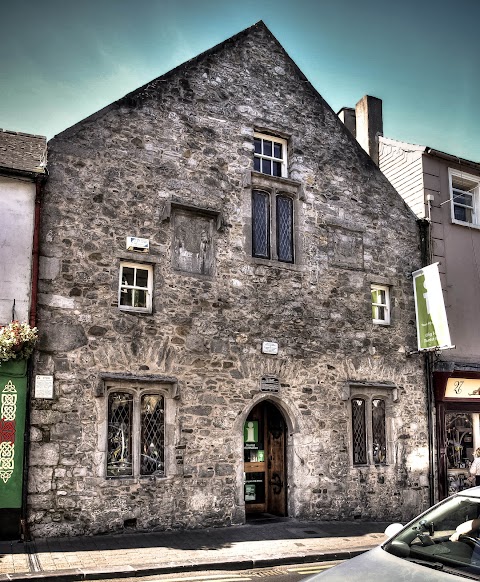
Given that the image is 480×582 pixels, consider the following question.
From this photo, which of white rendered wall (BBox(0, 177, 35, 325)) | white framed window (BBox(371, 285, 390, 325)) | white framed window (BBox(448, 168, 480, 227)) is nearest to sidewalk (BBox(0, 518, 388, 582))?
white rendered wall (BBox(0, 177, 35, 325))

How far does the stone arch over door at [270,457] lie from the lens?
13633 millimetres

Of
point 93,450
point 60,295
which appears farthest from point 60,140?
point 93,450

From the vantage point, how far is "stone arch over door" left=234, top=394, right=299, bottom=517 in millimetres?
13633

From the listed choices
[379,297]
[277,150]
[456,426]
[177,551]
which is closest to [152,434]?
[177,551]

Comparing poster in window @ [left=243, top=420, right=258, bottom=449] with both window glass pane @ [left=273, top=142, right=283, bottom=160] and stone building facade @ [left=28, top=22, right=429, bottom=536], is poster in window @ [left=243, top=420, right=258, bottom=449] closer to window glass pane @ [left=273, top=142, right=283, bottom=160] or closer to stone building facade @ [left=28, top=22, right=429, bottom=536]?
stone building facade @ [left=28, top=22, right=429, bottom=536]

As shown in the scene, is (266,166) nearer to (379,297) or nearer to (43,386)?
(379,297)

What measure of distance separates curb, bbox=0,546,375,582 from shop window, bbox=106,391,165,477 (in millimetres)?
2985

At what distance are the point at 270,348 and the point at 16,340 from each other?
541cm

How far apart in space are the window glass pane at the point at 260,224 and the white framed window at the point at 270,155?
71 centimetres

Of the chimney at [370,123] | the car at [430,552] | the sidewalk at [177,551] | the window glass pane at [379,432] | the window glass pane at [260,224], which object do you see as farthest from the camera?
the chimney at [370,123]

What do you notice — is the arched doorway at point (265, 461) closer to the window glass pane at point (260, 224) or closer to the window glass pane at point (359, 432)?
the window glass pane at point (359, 432)

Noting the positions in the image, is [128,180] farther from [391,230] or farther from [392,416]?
[392,416]

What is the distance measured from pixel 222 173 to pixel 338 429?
21.0 ft

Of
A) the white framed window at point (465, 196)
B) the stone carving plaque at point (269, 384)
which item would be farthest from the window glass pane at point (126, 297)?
the white framed window at point (465, 196)
